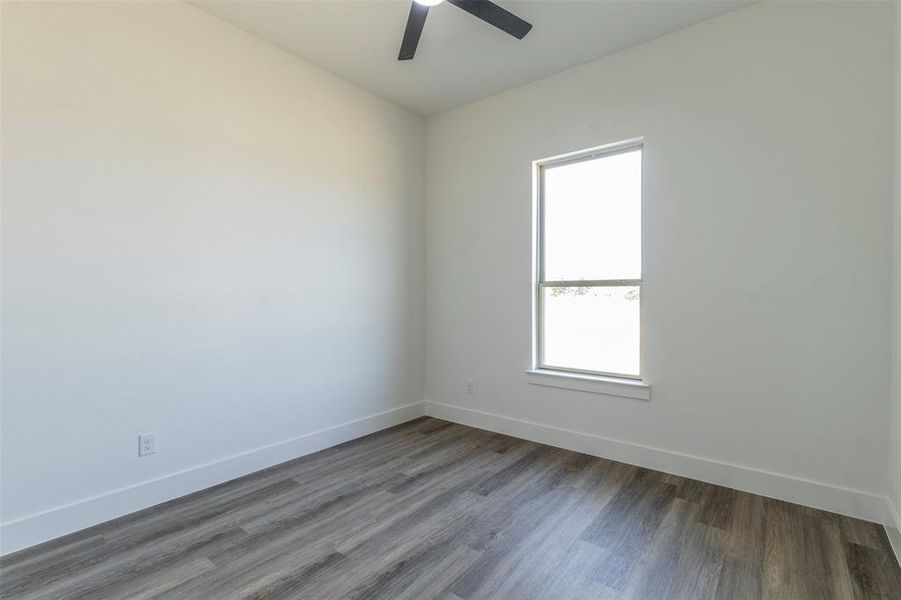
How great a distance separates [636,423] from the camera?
2973 mm

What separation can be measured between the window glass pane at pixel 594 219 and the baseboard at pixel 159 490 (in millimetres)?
2165

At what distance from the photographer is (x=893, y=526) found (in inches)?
79.4

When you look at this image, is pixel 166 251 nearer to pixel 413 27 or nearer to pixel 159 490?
pixel 159 490

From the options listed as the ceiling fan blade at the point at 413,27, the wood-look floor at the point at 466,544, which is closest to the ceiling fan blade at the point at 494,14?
the ceiling fan blade at the point at 413,27

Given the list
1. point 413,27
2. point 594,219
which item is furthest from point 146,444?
point 594,219

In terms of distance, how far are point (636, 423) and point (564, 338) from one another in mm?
814

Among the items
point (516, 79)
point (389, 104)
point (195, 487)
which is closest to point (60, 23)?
point (389, 104)

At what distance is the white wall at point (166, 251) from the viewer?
2.04m

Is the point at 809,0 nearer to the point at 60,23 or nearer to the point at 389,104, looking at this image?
the point at 389,104

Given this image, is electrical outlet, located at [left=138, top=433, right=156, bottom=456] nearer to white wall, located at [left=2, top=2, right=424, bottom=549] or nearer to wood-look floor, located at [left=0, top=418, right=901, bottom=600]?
white wall, located at [left=2, top=2, right=424, bottom=549]

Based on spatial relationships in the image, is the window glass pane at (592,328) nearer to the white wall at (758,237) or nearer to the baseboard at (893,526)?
the white wall at (758,237)

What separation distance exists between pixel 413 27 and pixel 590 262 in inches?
79.2

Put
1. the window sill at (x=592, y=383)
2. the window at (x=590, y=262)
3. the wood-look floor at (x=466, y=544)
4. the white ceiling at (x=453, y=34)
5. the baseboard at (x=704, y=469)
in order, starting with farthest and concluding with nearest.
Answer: the window at (x=590, y=262) → the window sill at (x=592, y=383) → the white ceiling at (x=453, y=34) → the baseboard at (x=704, y=469) → the wood-look floor at (x=466, y=544)

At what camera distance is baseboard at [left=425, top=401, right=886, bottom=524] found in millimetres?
2275
